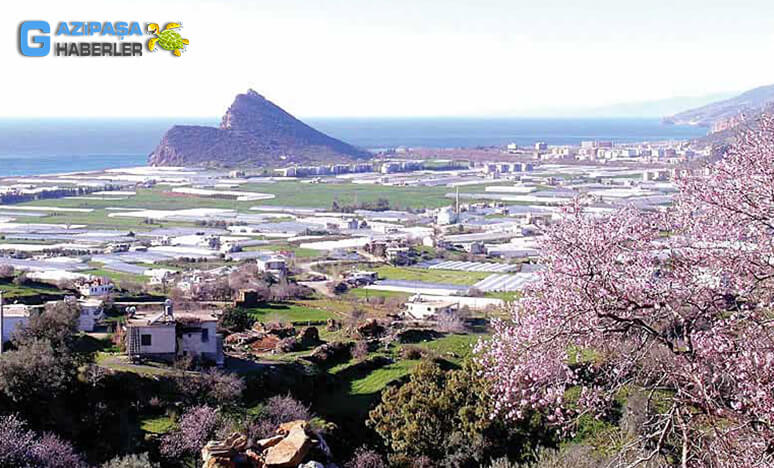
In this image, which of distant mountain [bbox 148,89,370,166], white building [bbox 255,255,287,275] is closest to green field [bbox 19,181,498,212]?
distant mountain [bbox 148,89,370,166]

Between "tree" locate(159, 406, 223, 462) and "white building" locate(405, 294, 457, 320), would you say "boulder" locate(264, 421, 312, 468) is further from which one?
"white building" locate(405, 294, 457, 320)

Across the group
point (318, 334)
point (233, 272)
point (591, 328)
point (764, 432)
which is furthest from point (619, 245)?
point (233, 272)

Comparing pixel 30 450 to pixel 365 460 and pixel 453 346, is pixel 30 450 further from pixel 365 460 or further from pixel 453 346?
pixel 453 346

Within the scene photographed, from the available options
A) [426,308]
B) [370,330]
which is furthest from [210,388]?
[426,308]

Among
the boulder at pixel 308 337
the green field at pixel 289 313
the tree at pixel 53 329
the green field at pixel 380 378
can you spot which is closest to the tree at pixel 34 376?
the tree at pixel 53 329

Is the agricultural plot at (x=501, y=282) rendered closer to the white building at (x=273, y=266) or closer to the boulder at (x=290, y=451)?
the white building at (x=273, y=266)

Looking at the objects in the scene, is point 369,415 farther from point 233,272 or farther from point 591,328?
point 233,272
